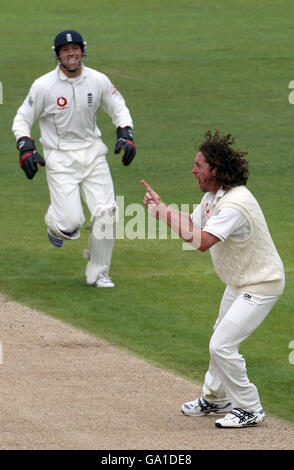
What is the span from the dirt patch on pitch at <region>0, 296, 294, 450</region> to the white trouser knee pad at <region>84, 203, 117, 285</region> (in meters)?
1.77

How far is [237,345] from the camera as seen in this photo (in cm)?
872

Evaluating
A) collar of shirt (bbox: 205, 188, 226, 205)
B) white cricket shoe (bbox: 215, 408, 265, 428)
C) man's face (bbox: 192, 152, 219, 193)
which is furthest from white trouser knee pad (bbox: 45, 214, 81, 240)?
white cricket shoe (bbox: 215, 408, 265, 428)

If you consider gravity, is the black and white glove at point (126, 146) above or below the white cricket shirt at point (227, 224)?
below

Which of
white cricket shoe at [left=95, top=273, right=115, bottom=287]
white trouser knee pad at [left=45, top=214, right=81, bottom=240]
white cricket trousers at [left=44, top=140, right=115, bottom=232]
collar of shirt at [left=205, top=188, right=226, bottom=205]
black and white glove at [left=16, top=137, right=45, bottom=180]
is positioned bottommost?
white cricket shoe at [left=95, top=273, right=115, bottom=287]

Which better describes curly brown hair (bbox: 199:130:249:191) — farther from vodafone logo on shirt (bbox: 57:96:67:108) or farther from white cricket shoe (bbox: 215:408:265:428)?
vodafone logo on shirt (bbox: 57:96:67:108)

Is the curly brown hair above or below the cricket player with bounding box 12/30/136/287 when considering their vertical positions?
above

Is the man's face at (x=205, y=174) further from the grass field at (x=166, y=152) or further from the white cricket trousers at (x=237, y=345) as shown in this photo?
the grass field at (x=166, y=152)

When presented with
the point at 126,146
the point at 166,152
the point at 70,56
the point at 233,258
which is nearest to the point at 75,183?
the point at 126,146

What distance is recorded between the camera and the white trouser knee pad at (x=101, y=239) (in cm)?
1312

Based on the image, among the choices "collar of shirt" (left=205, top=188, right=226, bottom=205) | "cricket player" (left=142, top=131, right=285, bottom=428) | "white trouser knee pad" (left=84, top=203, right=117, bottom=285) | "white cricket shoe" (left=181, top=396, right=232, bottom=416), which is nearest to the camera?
"cricket player" (left=142, top=131, right=285, bottom=428)

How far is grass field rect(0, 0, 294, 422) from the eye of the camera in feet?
38.1

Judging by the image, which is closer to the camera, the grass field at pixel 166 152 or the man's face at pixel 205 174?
the man's face at pixel 205 174

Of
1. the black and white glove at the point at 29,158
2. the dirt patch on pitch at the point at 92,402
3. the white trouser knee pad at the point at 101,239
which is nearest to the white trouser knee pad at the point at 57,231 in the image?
the white trouser knee pad at the point at 101,239

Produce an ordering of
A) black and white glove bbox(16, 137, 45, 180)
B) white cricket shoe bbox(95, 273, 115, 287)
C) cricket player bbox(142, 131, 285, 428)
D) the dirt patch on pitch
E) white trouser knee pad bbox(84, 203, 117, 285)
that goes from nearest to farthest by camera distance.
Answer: the dirt patch on pitch → cricket player bbox(142, 131, 285, 428) → black and white glove bbox(16, 137, 45, 180) → white trouser knee pad bbox(84, 203, 117, 285) → white cricket shoe bbox(95, 273, 115, 287)
